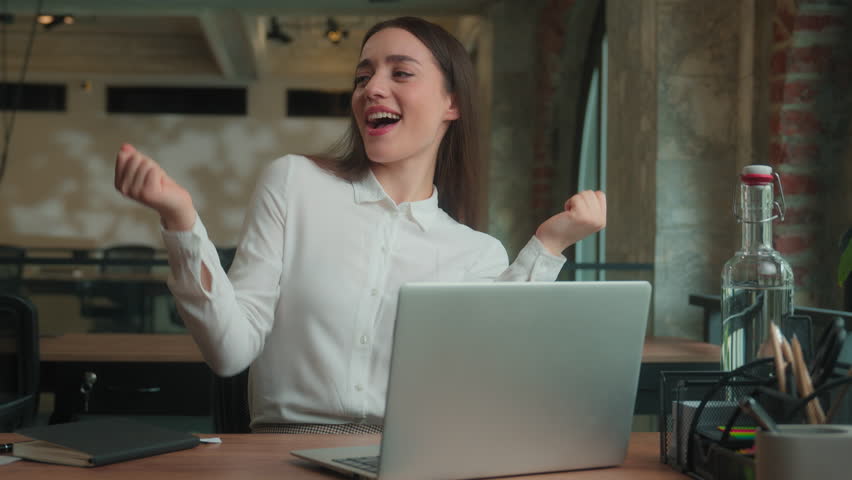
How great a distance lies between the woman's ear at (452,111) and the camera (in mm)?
1576

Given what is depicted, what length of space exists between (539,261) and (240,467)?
559mm

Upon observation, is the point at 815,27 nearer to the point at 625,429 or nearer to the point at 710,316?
the point at 710,316

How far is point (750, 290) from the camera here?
1.23 m

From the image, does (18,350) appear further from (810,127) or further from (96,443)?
(810,127)

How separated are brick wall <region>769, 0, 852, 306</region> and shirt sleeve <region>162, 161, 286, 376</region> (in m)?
1.91

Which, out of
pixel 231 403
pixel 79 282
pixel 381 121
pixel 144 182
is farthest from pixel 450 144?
pixel 79 282

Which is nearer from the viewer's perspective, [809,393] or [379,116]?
[809,393]

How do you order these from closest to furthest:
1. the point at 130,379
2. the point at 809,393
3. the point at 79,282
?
the point at 809,393 → the point at 130,379 → the point at 79,282

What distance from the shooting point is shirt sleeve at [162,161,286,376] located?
110 centimetres

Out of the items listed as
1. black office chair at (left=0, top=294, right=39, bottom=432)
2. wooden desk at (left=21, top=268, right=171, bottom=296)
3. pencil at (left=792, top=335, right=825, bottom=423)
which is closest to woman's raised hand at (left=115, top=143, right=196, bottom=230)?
pencil at (left=792, top=335, right=825, bottom=423)

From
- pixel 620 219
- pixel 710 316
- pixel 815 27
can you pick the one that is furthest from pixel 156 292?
pixel 815 27

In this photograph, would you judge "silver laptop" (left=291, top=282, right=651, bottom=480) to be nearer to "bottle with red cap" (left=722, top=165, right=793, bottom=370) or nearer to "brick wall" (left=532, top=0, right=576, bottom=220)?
"bottle with red cap" (left=722, top=165, right=793, bottom=370)

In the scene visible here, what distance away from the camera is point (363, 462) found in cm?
99

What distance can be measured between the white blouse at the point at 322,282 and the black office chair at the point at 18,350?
667 mm
